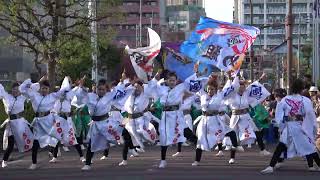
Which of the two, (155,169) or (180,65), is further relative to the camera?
(180,65)

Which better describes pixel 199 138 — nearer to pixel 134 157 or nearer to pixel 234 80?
pixel 234 80

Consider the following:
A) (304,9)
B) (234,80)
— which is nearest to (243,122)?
(234,80)

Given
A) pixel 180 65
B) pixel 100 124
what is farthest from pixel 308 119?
pixel 180 65

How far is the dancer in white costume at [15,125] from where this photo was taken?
534 inches

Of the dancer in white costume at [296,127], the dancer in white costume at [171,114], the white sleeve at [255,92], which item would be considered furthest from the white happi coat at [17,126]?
the white sleeve at [255,92]

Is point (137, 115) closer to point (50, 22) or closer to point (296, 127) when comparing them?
point (296, 127)

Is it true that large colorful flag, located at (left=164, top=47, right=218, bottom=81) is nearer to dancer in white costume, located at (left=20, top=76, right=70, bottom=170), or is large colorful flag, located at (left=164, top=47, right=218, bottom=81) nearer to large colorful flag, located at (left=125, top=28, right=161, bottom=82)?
large colorful flag, located at (left=125, top=28, right=161, bottom=82)

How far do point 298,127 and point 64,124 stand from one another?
200 inches

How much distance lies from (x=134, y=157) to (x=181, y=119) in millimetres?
2898

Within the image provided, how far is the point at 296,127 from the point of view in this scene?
39.5 feet

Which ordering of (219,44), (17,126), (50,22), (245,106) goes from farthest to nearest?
(50,22) → (219,44) → (245,106) → (17,126)

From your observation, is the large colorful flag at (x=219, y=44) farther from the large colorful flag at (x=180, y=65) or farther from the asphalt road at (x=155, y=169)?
the asphalt road at (x=155, y=169)

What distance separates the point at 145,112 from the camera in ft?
47.5

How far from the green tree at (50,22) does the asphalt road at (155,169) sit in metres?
5.32
